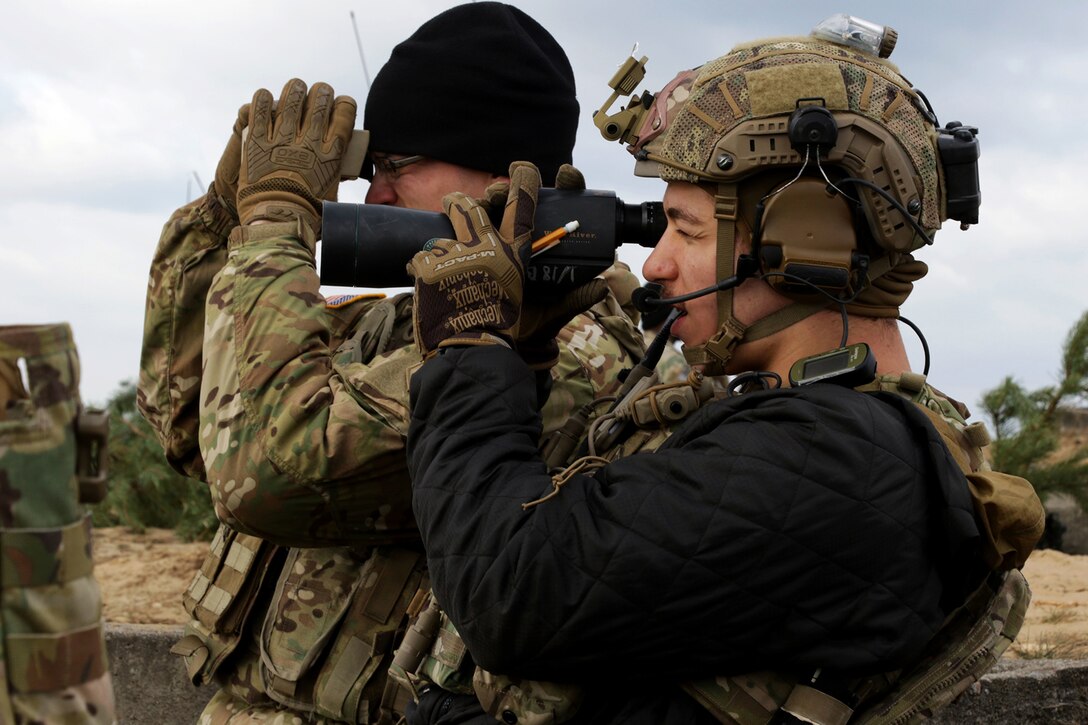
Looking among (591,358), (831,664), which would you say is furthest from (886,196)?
(591,358)

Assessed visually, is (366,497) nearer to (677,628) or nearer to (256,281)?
(256,281)

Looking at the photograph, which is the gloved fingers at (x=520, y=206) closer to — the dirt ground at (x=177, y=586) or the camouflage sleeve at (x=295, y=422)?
the camouflage sleeve at (x=295, y=422)

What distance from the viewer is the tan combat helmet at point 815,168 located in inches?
92.0

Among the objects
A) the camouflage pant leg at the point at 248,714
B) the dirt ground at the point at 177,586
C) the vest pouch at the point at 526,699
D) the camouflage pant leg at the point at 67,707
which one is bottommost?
the dirt ground at the point at 177,586

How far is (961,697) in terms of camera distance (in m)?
3.90

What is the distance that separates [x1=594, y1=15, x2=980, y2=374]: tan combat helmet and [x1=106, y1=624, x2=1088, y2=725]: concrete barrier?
1.80 m

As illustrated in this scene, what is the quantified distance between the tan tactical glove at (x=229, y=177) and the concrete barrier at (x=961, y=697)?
1.96 m

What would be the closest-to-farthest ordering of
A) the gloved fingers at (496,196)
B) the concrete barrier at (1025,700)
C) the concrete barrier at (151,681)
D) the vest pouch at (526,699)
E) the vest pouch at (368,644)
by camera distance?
the vest pouch at (526,699) < the gloved fingers at (496,196) < the vest pouch at (368,644) < the concrete barrier at (1025,700) < the concrete barrier at (151,681)

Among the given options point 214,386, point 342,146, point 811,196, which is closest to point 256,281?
point 214,386

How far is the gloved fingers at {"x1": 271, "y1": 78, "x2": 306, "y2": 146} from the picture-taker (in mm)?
3018

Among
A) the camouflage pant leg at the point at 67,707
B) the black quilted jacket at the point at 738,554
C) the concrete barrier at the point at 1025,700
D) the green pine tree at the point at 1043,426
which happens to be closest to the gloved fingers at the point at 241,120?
the black quilted jacket at the point at 738,554

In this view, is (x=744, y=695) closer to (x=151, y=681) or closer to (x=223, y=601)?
(x=223, y=601)

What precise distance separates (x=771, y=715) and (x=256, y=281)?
139 cm

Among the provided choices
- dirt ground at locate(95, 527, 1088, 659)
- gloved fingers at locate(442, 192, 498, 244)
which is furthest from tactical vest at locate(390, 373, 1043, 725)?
dirt ground at locate(95, 527, 1088, 659)
